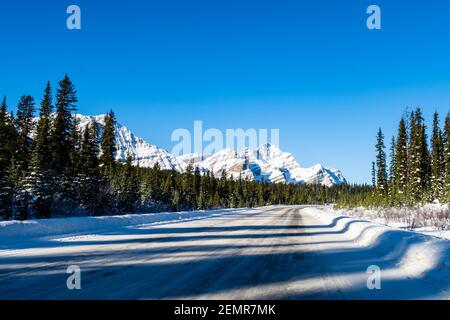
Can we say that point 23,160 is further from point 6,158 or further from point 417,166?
point 417,166

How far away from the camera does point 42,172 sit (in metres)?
44.5

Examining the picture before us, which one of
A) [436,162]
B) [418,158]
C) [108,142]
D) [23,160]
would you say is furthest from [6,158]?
[436,162]

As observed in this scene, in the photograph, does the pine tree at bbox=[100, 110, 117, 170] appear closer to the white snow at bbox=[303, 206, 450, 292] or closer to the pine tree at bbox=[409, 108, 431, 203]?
the pine tree at bbox=[409, 108, 431, 203]

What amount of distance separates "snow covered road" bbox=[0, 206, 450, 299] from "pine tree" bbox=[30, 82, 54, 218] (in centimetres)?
3510

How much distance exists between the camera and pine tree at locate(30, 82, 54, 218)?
43.8 metres

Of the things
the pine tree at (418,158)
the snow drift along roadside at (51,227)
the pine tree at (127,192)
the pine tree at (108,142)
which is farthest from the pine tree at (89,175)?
the pine tree at (418,158)

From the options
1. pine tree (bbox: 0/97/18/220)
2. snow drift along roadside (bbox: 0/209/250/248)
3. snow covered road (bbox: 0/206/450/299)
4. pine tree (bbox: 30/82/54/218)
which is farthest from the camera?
pine tree (bbox: 30/82/54/218)

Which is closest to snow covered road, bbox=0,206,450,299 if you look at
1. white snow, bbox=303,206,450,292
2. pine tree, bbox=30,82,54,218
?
white snow, bbox=303,206,450,292

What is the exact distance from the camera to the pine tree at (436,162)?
59.5 metres

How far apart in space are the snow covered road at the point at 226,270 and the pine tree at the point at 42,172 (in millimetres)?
35104

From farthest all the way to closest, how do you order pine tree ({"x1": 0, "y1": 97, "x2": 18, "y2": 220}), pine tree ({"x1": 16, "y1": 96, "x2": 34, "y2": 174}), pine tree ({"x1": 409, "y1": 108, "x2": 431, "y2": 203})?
1. pine tree ({"x1": 409, "y1": 108, "x2": 431, "y2": 203})
2. pine tree ({"x1": 16, "y1": 96, "x2": 34, "y2": 174})
3. pine tree ({"x1": 0, "y1": 97, "x2": 18, "y2": 220})
